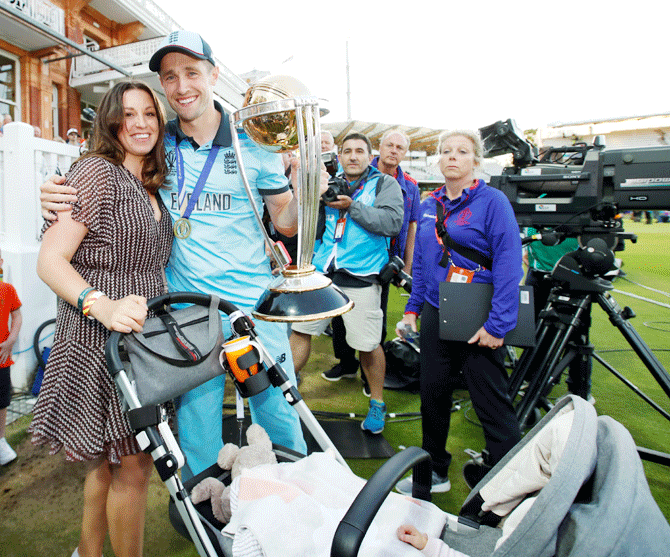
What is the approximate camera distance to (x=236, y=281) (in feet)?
5.62

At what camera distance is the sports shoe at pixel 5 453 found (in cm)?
246

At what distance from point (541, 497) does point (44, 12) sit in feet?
46.0

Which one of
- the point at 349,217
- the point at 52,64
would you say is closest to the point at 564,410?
the point at 349,217

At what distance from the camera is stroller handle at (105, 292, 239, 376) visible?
1.22 m

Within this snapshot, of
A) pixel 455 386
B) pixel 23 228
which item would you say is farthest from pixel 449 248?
pixel 23 228

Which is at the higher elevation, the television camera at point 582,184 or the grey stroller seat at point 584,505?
the television camera at point 582,184

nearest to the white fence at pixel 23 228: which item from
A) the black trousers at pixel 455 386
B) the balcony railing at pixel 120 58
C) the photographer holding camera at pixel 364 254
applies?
the photographer holding camera at pixel 364 254

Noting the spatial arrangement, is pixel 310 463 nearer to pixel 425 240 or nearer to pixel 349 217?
pixel 425 240

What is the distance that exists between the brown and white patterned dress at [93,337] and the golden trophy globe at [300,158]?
647 mm

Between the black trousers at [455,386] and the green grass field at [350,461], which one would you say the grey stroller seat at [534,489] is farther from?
the green grass field at [350,461]

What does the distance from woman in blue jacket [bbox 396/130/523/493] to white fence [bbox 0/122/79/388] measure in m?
3.13

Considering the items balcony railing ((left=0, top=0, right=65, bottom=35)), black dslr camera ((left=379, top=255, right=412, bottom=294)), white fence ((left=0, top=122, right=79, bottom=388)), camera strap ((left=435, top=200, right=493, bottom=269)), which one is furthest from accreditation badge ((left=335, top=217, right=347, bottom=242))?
balcony railing ((left=0, top=0, right=65, bottom=35))

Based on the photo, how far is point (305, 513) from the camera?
1081mm

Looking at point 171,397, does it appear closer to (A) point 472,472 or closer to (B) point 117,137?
(B) point 117,137
